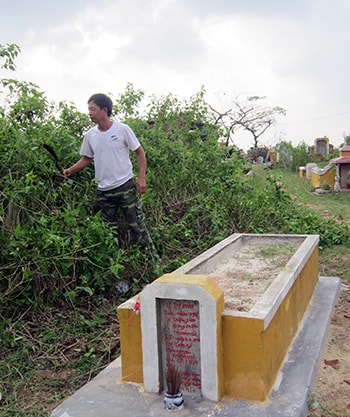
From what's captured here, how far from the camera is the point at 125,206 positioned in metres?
4.36

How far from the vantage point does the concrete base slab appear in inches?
93.1

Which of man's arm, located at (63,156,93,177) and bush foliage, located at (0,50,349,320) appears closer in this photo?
bush foliage, located at (0,50,349,320)

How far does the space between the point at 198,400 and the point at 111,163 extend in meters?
2.38

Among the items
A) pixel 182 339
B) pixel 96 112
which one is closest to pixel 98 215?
pixel 96 112

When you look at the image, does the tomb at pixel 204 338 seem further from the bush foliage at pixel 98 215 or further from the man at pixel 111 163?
the man at pixel 111 163

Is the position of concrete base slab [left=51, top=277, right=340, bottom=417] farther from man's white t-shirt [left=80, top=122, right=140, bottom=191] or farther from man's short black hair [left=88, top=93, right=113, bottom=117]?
man's short black hair [left=88, top=93, right=113, bottom=117]

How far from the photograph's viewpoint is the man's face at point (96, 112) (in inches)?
160

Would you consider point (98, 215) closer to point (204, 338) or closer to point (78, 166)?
point (78, 166)

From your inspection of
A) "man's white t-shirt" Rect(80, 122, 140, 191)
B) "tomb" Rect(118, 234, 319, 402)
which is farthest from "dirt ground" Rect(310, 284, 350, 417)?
"man's white t-shirt" Rect(80, 122, 140, 191)

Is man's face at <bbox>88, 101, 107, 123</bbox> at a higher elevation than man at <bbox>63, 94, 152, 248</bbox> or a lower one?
higher

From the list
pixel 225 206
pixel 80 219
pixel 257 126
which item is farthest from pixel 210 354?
pixel 257 126

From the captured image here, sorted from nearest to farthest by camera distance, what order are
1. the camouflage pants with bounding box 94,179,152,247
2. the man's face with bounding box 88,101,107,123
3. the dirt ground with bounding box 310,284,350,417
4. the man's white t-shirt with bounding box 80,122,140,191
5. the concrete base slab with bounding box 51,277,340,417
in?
the concrete base slab with bounding box 51,277,340,417
the dirt ground with bounding box 310,284,350,417
the man's face with bounding box 88,101,107,123
the man's white t-shirt with bounding box 80,122,140,191
the camouflage pants with bounding box 94,179,152,247

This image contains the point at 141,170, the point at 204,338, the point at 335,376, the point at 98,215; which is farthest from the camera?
the point at 141,170

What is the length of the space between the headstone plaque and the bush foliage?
1.26 m
